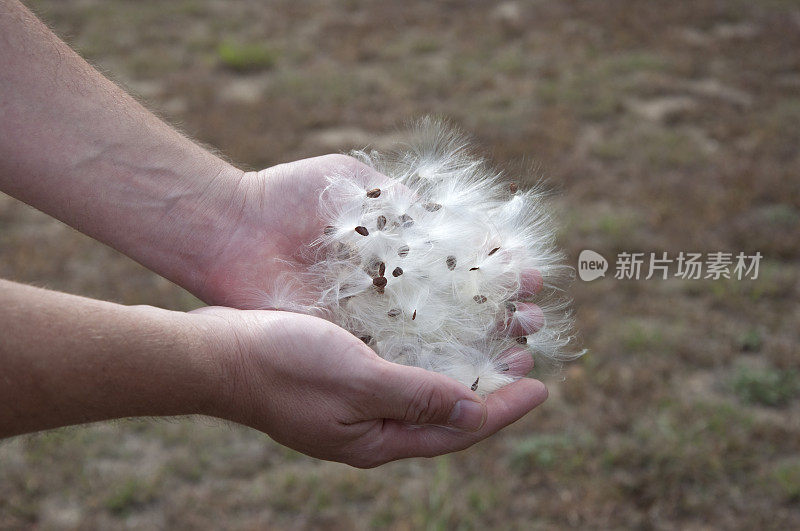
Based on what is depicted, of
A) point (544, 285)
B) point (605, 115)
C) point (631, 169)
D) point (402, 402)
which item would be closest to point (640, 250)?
point (631, 169)

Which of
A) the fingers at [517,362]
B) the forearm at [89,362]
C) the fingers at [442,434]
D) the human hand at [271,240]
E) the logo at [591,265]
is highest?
the logo at [591,265]

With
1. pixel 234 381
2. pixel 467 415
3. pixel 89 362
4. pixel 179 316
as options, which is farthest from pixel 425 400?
pixel 89 362

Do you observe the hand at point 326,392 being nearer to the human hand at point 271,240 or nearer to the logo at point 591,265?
the human hand at point 271,240

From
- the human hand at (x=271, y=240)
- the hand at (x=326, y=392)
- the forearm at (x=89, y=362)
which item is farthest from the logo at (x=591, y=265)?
the forearm at (x=89, y=362)

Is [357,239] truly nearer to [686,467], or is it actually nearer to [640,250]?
[686,467]

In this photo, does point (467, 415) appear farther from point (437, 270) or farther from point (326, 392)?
point (437, 270)

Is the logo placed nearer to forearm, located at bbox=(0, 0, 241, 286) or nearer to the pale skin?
the pale skin

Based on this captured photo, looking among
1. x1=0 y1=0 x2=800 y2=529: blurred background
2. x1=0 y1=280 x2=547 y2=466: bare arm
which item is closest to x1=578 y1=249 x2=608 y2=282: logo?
x1=0 y1=0 x2=800 y2=529: blurred background
